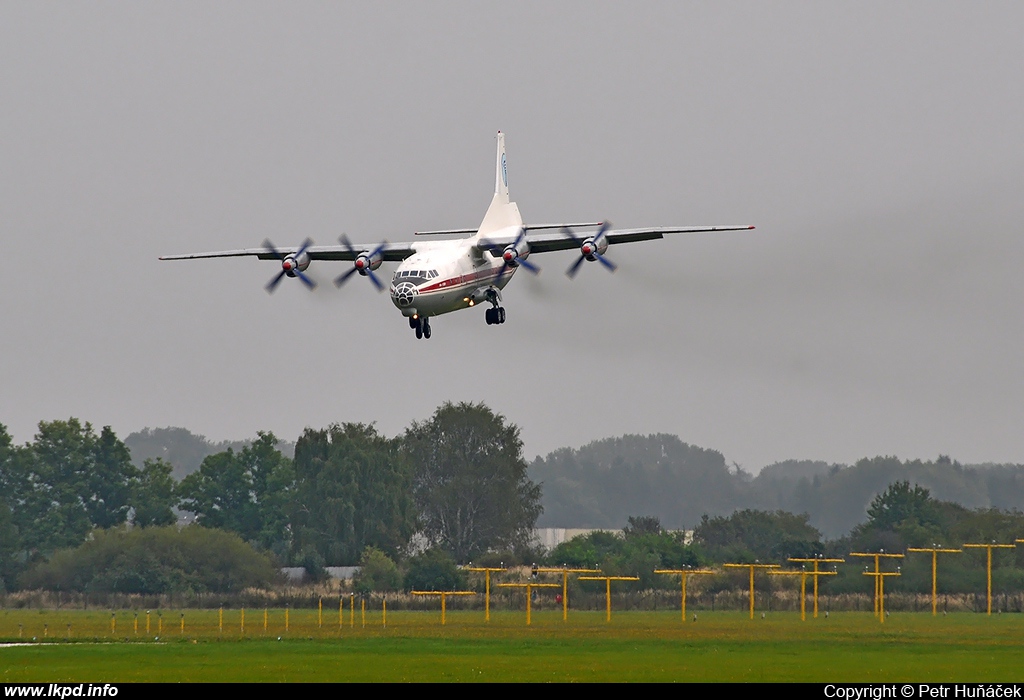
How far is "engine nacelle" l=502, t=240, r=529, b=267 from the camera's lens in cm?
5909

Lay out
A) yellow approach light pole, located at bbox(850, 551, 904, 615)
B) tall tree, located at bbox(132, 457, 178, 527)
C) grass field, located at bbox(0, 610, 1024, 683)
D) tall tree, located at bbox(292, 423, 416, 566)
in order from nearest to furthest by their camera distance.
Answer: grass field, located at bbox(0, 610, 1024, 683), yellow approach light pole, located at bbox(850, 551, 904, 615), tall tree, located at bbox(292, 423, 416, 566), tall tree, located at bbox(132, 457, 178, 527)

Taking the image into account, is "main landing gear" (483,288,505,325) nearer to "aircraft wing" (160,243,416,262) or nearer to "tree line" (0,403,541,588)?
"aircraft wing" (160,243,416,262)

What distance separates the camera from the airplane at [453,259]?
54469mm

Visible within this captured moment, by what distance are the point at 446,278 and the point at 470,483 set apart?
46479 millimetres

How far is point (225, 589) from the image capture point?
7788 centimetres

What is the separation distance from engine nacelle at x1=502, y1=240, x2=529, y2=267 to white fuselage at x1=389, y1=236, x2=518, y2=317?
0.54 metres

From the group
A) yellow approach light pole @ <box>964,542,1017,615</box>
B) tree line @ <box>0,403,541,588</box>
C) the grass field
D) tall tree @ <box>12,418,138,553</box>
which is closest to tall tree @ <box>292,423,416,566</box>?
tree line @ <box>0,403,541,588</box>

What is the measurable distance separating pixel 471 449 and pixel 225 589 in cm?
2935

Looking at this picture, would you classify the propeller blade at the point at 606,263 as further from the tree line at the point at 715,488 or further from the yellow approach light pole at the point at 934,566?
the tree line at the point at 715,488

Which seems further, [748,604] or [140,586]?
[140,586]

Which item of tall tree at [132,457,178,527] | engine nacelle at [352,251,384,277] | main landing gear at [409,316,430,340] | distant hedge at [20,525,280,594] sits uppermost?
engine nacelle at [352,251,384,277]

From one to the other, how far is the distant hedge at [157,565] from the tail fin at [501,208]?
960 inches
